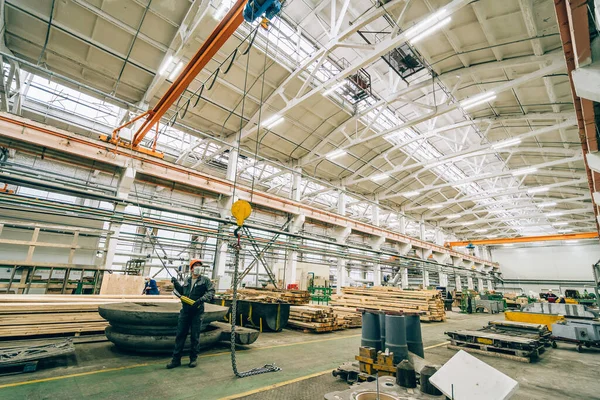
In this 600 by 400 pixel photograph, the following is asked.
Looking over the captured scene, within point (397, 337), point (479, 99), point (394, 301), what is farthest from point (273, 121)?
point (397, 337)

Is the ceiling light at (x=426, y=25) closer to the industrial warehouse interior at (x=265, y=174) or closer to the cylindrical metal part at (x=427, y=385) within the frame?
the industrial warehouse interior at (x=265, y=174)

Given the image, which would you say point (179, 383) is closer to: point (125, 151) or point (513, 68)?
point (125, 151)

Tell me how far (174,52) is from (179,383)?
9984 millimetres

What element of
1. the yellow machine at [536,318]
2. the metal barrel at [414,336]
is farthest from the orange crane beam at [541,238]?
the metal barrel at [414,336]

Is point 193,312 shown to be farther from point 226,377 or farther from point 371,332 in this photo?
point 371,332

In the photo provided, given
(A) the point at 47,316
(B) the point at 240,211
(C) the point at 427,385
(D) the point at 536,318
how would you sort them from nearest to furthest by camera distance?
1. (C) the point at 427,385
2. (B) the point at 240,211
3. (A) the point at 47,316
4. (D) the point at 536,318

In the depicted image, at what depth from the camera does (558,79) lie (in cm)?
1020

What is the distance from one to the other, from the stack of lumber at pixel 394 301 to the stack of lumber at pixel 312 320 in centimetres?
264

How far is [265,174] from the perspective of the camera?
63.5 feet

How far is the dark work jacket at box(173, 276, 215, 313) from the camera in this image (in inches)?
171

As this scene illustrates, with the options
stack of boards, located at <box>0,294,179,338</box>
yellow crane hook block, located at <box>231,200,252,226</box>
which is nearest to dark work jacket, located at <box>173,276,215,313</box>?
yellow crane hook block, located at <box>231,200,252,226</box>

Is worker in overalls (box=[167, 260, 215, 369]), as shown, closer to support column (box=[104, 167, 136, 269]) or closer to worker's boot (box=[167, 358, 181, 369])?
worker's boot (box=[167, 358, 181, 369])

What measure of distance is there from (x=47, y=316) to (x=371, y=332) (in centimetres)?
567

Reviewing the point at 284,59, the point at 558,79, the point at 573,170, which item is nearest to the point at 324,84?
the point at 284,59
